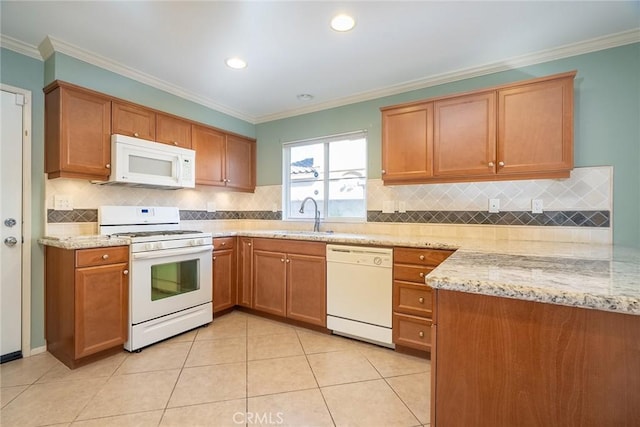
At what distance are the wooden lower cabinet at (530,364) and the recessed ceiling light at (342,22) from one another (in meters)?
1.84

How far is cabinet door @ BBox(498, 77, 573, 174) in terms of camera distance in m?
2.04

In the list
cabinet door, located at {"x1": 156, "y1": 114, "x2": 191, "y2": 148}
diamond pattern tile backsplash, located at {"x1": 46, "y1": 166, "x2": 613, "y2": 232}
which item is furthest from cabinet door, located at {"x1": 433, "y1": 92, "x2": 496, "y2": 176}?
cabinet door, located at {"x1": 156, "y1": 114, "x2": 191, "y2": 148}

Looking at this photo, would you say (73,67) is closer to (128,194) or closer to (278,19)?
(128,194)

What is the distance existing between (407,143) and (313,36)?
46.2 inches

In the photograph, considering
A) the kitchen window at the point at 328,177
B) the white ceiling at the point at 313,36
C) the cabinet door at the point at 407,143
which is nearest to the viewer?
the white ceiling at the point at 313,36

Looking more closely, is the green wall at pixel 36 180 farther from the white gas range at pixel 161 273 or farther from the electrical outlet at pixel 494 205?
Result: the electrical outlet at pixel 494 205

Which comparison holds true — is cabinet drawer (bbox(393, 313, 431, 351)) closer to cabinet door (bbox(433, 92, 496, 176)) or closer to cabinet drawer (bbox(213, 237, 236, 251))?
cabinet door (bbox(433, 92, 496, 176))

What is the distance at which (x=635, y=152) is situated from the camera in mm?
2090

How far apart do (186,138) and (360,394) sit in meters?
2.85

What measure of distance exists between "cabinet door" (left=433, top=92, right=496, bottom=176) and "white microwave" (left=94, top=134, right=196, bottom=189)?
94.0 inches

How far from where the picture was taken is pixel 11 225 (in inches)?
86.5

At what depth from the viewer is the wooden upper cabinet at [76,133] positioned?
221cm

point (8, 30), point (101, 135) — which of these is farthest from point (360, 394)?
point (8, 30)

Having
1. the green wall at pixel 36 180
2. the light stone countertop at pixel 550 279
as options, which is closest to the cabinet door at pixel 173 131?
the green wall at pixel 36 180
